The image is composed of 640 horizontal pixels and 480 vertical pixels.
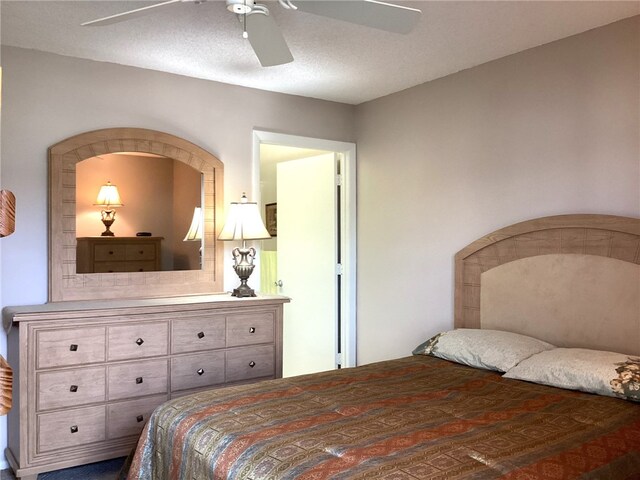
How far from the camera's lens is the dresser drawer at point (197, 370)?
320 cm

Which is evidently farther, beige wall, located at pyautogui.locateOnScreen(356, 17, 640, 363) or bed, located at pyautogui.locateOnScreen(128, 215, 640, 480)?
beige wall, located at pyautogui.locateOnScreen(356, 17, 640, 363)

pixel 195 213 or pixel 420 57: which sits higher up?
pixel 420 57

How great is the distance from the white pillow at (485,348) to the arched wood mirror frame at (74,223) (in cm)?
159

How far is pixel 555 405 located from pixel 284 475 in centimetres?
124

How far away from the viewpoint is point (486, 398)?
2.36m

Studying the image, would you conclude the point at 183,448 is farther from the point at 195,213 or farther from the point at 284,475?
the point at 195,213

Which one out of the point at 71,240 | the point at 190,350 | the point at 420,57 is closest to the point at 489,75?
the point at 420,57

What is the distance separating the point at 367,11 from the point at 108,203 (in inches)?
82.7

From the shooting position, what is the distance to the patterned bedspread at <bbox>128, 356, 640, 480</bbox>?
65.6 inches

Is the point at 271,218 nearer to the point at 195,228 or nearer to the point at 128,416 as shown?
the point at 195,228

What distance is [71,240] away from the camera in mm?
3240

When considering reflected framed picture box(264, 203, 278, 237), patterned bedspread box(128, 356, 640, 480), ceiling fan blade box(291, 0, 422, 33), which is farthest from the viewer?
reflected framed picture box(264, 203, 278, 237)

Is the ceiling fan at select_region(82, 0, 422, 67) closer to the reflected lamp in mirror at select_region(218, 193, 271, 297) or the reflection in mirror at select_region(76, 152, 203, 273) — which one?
the reflection in mirror at select_region(76, 152, 203, 273)

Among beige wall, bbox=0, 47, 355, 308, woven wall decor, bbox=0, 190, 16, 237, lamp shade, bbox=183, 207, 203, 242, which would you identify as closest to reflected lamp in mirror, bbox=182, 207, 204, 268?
lamp shade, bbox=183, 207, 203, 242
